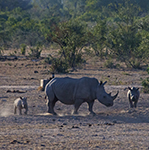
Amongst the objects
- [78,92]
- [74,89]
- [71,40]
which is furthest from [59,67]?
[78,92]

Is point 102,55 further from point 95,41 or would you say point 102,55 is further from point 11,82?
point 11,82

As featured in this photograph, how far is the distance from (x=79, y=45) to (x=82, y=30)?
2.13 metres

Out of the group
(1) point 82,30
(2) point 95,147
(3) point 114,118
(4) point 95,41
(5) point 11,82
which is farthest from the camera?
(4) point 95,41

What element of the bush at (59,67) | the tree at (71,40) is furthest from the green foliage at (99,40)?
the bush at (59,67)

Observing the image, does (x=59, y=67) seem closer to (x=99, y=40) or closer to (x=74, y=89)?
(x=99, y=40)

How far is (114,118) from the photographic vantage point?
10.2m

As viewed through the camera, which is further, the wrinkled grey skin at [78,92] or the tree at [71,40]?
the tree at [71,40]

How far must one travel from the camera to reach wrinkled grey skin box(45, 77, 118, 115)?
11186 millimetres

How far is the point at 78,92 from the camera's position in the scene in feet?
37.1

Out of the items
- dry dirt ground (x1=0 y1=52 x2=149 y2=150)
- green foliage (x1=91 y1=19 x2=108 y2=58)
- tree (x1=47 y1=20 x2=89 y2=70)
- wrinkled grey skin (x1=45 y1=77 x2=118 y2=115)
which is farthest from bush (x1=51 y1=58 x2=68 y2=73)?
wrinkled grey skin (x1=45 y1=77 x2=118 y2=115)

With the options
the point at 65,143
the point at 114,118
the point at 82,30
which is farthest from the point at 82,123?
the point at 82,30

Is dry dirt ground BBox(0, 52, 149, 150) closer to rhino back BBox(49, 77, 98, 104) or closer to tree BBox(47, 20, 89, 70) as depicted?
rhino back BBox(49, 77, 98, 104)

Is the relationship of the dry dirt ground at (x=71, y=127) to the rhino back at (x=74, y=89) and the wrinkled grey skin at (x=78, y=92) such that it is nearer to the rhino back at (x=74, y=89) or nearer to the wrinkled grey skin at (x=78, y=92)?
the wrinkled grey skin at (x=78, y=92)

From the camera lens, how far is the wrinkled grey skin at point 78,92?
36.7 ft
